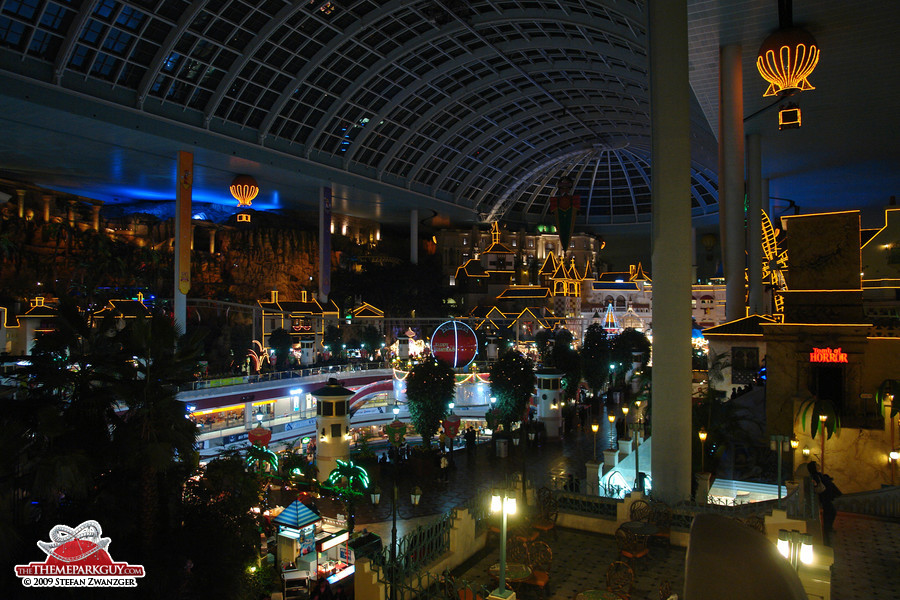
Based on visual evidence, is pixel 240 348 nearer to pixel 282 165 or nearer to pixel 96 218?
pixel 282 165

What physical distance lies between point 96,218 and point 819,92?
141 ft

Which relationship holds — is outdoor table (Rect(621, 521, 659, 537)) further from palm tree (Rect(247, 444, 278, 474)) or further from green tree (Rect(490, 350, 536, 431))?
green tree (Rect(490, 350, 536, 431))

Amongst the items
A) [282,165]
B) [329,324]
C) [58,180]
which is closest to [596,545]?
[282,165]

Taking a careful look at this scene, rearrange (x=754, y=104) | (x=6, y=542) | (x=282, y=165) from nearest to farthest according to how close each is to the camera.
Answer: (x=6, y=542) < (x=754, y=104) < (x=282, y=165)

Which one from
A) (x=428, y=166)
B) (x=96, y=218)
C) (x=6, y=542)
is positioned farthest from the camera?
(x=428, y=166)

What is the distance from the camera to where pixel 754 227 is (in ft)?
78.1

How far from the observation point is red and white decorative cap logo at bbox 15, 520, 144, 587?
7.08 meters

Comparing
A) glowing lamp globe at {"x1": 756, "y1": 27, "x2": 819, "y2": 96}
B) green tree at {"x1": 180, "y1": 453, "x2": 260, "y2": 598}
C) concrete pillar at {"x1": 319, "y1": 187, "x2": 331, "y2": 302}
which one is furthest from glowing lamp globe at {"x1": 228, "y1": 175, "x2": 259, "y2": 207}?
green tree at {"x1": 180, "y1": 453, "x2": 260, "y2": 598}

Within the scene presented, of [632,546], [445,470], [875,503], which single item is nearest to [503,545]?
[632,546]

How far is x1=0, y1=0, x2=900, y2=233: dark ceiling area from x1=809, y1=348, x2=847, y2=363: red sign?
26.5 feet

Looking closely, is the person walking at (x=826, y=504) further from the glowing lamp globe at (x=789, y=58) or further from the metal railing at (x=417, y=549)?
the glowing lamp globe at (x=789, y=58)

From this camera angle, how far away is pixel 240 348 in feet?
122

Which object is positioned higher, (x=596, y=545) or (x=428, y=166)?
(x=428, y=166)

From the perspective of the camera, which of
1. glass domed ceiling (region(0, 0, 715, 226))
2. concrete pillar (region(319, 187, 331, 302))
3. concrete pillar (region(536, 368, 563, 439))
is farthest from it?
concrete pillar (region(319, 187, 331, 302))
